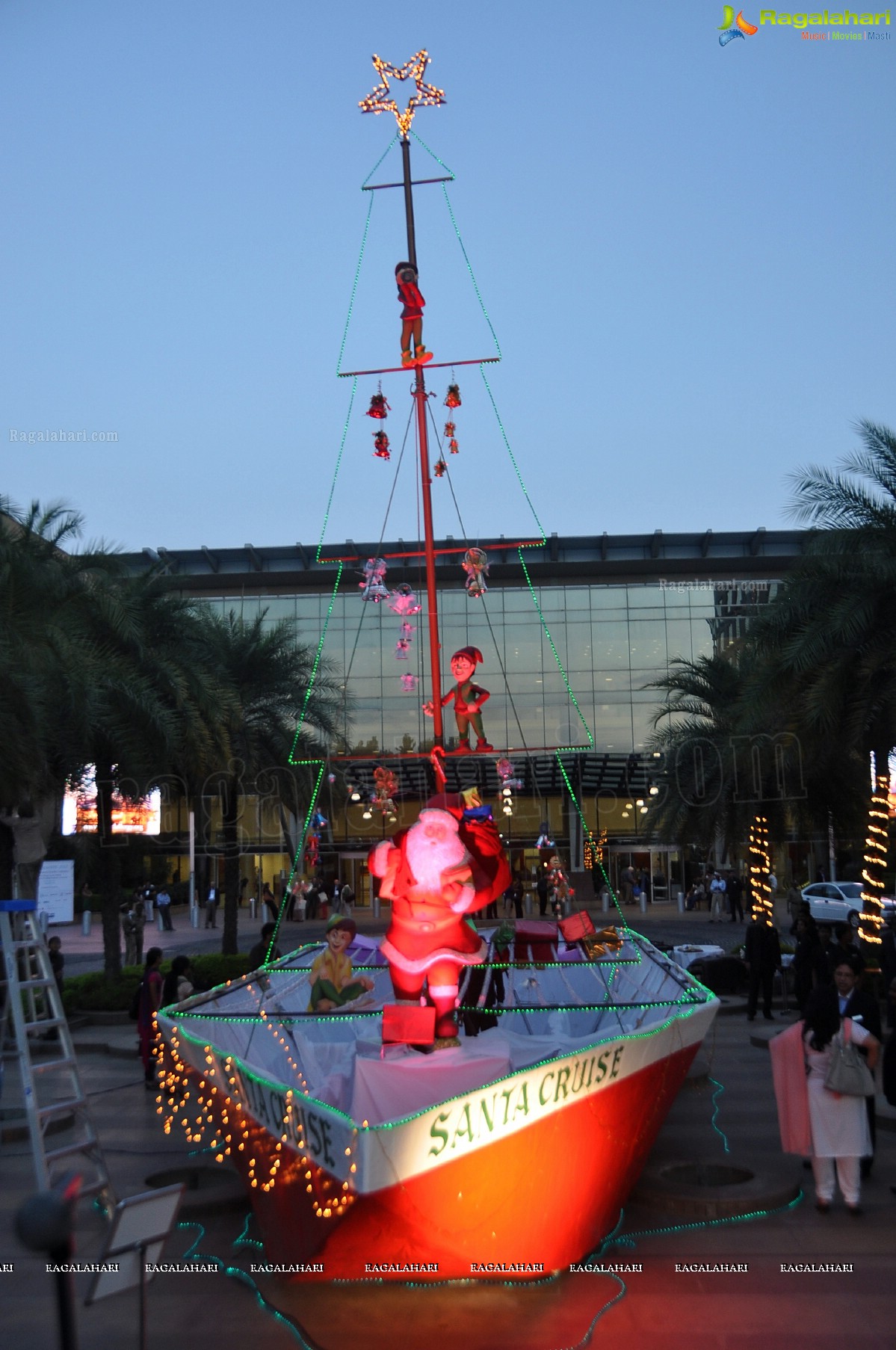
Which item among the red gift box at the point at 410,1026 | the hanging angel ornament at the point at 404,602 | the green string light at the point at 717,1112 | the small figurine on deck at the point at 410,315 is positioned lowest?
the green string light at the point at 717,1112

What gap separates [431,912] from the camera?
6711 mm

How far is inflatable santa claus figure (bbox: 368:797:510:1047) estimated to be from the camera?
6676 millimetres

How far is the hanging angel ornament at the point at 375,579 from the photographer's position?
10336 mm

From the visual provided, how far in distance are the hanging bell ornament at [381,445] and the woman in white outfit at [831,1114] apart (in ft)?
19.3

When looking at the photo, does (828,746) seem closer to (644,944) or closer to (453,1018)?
(644,944)

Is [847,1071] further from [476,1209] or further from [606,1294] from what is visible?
[476,1209]

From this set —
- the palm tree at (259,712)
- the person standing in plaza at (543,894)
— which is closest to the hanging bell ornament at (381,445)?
the palm tree at (259,712)

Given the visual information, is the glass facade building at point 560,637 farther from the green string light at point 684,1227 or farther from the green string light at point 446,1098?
the green string light at point 446,1098

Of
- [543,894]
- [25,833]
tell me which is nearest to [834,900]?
[543,894]

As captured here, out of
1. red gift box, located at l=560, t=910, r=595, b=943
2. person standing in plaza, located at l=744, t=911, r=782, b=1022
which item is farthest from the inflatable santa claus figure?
person standing in plaza, located at l=744, t=911, r=782, b=1022

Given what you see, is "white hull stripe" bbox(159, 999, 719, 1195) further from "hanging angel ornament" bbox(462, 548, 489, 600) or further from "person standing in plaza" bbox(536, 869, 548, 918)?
"person standing in plaza" bbox(536, 869, 548, 918)

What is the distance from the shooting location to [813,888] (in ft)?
108

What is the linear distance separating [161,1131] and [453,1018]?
4.78 metres

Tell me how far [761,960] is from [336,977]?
8.51 metres
